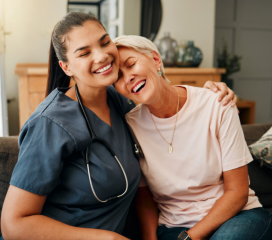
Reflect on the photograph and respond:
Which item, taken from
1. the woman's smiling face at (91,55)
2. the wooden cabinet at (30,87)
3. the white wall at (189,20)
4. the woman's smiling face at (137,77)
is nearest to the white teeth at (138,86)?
the woman's smiling face at (137,77)

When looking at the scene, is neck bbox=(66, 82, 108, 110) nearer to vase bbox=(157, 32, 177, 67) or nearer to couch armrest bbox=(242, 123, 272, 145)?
couch armrest bbox=(242, 123, 272, 145)

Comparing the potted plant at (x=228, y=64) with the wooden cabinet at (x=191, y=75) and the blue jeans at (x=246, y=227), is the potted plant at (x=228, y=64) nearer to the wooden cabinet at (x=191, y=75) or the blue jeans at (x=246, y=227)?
the wooden cabinet at (x=191, y=75)

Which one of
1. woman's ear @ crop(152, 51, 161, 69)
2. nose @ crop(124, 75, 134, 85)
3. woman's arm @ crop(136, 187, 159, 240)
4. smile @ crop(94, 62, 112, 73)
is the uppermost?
woman's ear @ crop(152, 51, 161, 69)

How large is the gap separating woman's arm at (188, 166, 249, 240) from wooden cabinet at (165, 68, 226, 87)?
6.35 ft

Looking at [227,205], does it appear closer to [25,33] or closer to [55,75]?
[55,75]

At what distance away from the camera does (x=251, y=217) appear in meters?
1.10

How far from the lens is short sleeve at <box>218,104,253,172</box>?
111 cm

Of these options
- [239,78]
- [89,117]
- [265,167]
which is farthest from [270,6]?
[89,117]

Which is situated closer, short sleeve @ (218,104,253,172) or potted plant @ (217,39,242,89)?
short sleeve @ (218,104,253,172)

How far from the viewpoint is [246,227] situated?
3.43 feet

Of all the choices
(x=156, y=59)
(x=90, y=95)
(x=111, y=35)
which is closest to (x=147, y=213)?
(x=90, y=95)

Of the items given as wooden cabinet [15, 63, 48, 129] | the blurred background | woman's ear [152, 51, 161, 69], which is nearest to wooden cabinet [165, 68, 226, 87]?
the blurred background

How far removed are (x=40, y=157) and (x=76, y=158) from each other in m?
0.15

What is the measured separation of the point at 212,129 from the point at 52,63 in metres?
0.74
